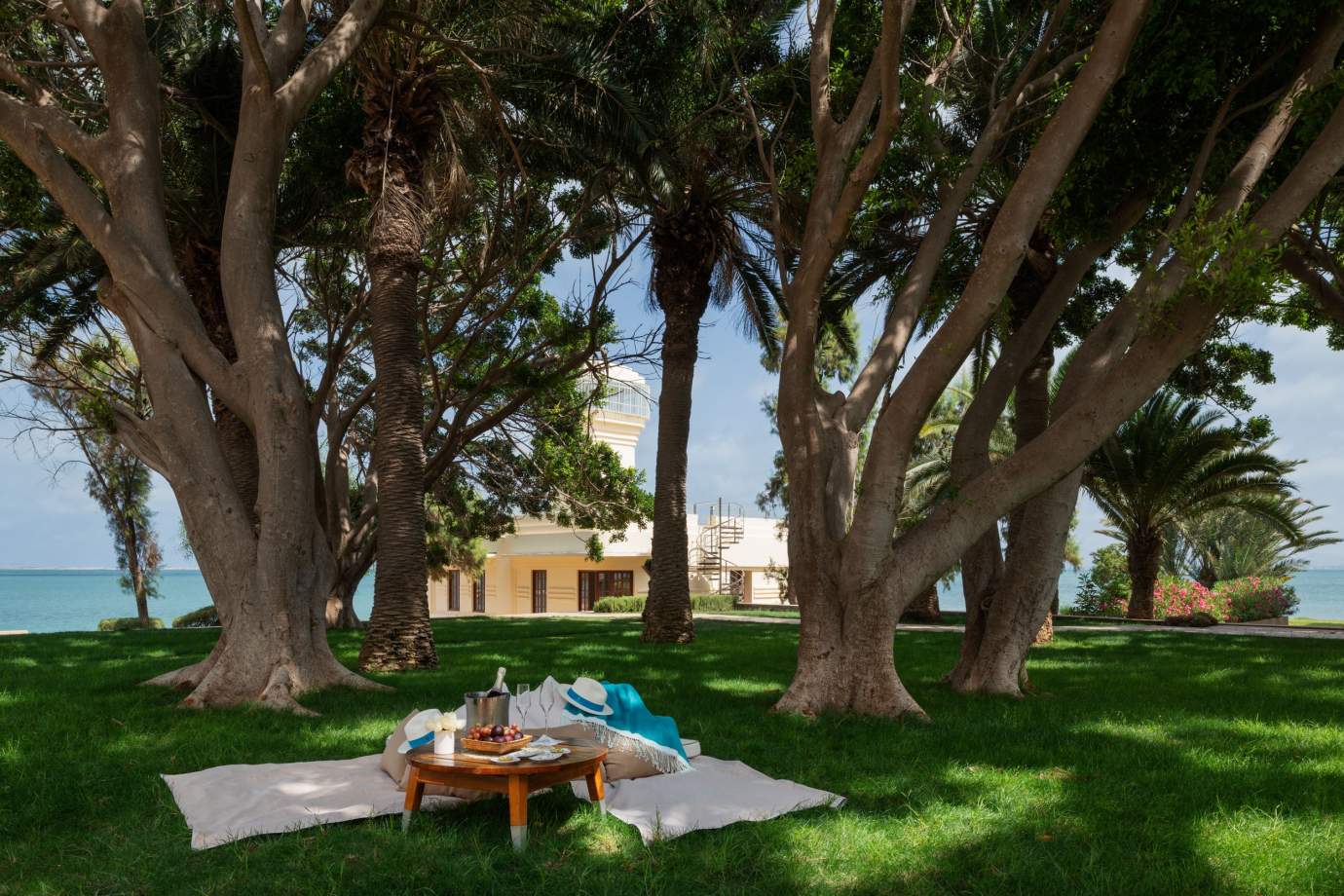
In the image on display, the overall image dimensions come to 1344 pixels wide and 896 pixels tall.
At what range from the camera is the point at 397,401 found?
12.2 meters

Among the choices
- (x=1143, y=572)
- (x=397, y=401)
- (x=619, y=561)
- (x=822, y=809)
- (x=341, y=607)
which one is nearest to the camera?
(x=822, y=809)

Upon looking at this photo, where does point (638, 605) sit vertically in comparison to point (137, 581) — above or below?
below

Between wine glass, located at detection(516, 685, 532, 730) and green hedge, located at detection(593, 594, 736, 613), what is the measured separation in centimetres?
2473

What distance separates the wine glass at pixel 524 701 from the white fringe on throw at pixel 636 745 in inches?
9.5

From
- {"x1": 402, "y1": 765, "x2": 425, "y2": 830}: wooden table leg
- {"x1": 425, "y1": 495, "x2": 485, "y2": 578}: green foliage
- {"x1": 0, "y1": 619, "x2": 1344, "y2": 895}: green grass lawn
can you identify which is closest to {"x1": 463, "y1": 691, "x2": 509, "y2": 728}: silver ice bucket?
{"x1": 402, "y1": 765, "x2": 425, "y2": 830}: wooden table leg

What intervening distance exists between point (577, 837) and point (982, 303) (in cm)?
522

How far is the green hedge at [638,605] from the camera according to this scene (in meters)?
30.9

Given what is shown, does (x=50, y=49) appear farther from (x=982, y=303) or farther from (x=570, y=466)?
(x=982, y=303)

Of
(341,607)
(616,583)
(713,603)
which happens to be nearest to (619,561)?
(616,583)

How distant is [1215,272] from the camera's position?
6531 millimetres

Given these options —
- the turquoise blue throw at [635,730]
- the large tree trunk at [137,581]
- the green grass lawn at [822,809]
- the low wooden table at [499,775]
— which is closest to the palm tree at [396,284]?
the green grass lawn at [822,809]

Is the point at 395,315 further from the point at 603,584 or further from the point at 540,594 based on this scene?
the point at 540,594

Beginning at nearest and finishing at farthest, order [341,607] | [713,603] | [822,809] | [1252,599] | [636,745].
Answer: [822,809]
[636,745]
[341,607]
[1252,599]
[713,603]

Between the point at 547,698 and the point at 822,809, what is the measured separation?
5.92 ft
